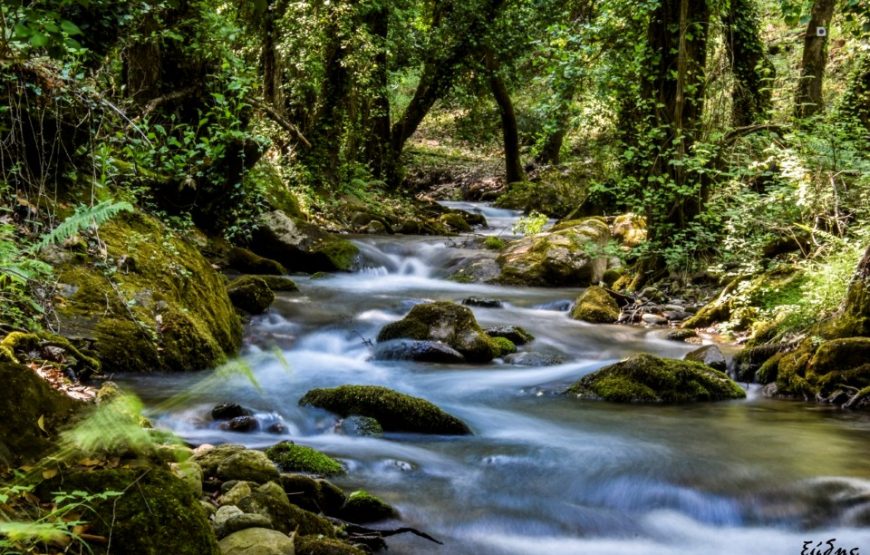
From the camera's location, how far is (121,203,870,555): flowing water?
14.6 ft

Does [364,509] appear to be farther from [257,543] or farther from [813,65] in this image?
[813,65]

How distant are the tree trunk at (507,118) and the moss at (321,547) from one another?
57.4 feet

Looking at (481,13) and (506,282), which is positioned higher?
(481,13)

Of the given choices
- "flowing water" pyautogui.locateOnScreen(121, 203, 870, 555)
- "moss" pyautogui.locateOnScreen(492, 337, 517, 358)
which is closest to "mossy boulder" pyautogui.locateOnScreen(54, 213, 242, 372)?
"flowing water" pyautogui.locateOnScreen(121, 203, 870, 555)

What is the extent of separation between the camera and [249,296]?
9.23 metres

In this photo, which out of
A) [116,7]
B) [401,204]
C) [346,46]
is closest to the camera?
[116,7]

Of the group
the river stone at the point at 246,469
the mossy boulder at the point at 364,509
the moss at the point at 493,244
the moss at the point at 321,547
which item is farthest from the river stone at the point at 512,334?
the moss at the point at 321,547

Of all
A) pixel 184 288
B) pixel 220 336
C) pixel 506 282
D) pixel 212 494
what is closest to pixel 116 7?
pixel 184 288

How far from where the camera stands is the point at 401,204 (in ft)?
66.4

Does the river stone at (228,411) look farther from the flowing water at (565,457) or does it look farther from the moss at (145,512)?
the moss at (145,512)

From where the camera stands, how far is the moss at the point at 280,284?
428 inches

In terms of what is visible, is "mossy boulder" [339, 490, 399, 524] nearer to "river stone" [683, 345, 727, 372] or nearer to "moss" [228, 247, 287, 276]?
"river stone" [683, 345, 727, 372]

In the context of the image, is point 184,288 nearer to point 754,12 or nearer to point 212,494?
point 212,494

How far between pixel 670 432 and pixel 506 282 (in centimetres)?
749
